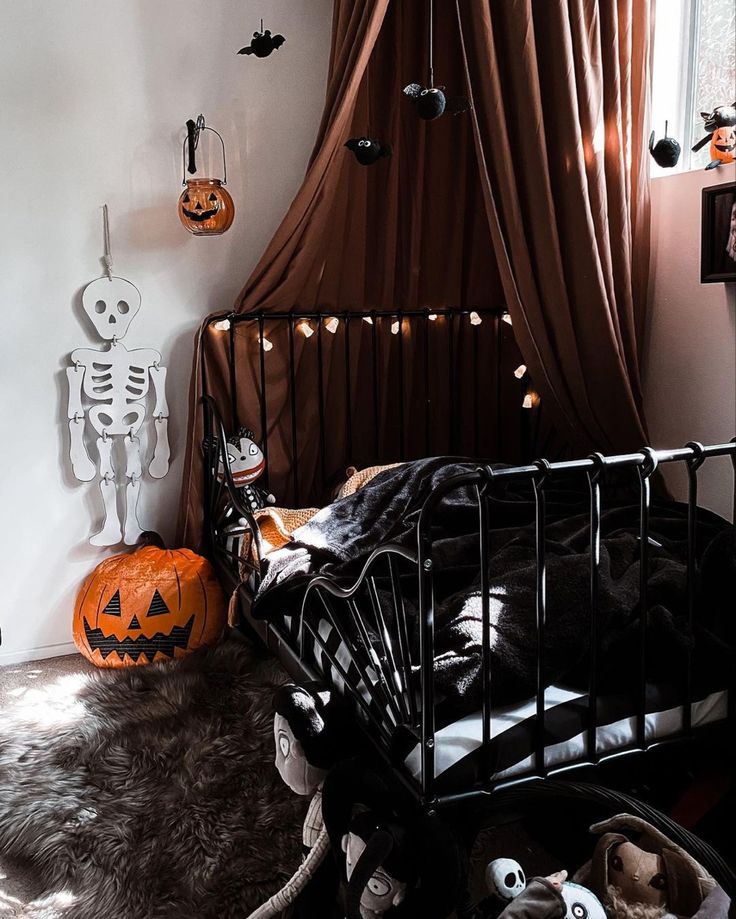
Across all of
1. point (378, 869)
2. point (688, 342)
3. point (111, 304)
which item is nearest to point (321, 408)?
point (111, 304)

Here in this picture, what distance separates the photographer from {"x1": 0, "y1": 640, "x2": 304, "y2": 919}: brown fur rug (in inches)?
73.4

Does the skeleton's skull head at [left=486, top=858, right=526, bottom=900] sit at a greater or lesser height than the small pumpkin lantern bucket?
lesser

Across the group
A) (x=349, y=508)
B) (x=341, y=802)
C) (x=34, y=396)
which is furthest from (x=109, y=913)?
(x=34, y=396)

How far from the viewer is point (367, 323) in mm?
3227

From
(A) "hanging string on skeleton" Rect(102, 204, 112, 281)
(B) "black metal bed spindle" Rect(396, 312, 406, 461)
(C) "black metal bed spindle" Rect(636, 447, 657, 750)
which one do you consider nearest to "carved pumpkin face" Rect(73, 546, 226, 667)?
(B) "black metal bed spindle" Rect(396, 312, 406, 461)

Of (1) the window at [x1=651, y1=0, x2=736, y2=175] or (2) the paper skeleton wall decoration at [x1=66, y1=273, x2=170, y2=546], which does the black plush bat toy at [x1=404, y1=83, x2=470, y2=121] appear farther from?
(2) the paper skeleton wall decoration at [x1=66, y1=273, x2=170, y2=546]

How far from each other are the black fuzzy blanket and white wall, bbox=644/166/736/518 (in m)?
0.41

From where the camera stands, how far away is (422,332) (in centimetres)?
328

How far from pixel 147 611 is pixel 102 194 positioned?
1328 mm

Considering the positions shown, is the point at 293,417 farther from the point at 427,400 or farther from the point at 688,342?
the point at 688,342

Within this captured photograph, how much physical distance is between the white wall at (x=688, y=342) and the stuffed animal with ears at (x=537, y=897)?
1509 millimetres

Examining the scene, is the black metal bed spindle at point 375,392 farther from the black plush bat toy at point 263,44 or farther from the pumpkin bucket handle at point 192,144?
the black plush bat toy at point 263,44

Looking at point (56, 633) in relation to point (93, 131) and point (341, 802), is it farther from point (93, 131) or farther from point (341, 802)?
point (341, 802)

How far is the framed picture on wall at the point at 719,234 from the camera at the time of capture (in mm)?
2586
